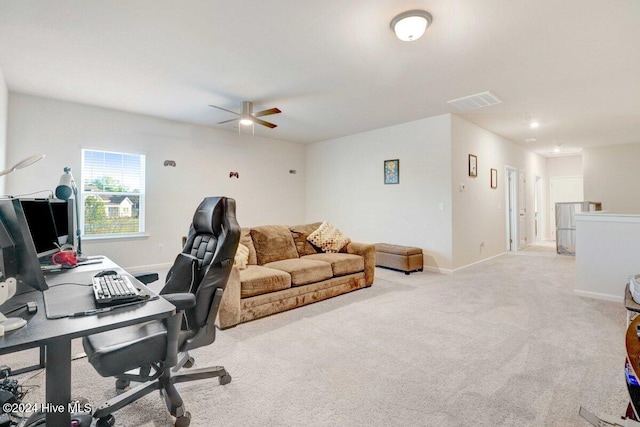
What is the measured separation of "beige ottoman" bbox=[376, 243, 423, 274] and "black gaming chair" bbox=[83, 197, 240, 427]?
361 centimetres

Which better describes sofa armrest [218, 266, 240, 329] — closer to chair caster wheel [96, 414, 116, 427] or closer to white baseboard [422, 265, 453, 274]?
chair caster wheel [96, 414, 116, 427]

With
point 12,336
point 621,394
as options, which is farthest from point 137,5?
point 621,394

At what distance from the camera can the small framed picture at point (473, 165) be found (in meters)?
5.54

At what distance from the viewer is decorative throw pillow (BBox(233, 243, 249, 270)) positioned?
3.20 metres

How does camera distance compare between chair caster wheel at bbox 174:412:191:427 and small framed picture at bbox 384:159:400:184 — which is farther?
small framed picture at bbox 384:159:400:184

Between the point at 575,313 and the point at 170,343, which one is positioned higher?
the point at 170,343

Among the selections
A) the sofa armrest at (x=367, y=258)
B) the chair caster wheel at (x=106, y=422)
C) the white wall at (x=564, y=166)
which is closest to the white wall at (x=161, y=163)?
the sofa armrest at (x=367, y=258)

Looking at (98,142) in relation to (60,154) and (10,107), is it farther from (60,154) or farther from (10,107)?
(10,107)

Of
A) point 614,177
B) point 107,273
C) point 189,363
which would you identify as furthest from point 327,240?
point 614,177

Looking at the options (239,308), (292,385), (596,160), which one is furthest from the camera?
(596,160)

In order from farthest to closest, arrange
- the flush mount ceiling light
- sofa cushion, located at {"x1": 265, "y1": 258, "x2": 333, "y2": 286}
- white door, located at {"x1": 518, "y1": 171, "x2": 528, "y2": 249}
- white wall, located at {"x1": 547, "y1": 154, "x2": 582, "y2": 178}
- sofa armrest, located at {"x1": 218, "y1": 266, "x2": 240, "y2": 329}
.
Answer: white wall, located at {"x1": 547, "y1": 154, "x2": 582, "y2": 178} → white door, located at {"x1": 518, "y1": 171, "x2": 528, "y2": 249} → sofa cushion, located at {"x1": 265, "y1": 258, "x2": 333, "y2": 286} → sofa armrest, located at {"x1": 218, "y1": 266, "x2": 240, "y2": 329} → the flush mount ceiling light

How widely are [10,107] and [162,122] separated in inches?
74.3

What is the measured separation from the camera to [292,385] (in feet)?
6.41

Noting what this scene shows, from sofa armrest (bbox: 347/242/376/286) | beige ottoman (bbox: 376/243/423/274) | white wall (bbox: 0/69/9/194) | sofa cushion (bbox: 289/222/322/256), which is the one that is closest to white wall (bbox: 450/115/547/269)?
beige ottoman (bbox: 376/243/423/274)
